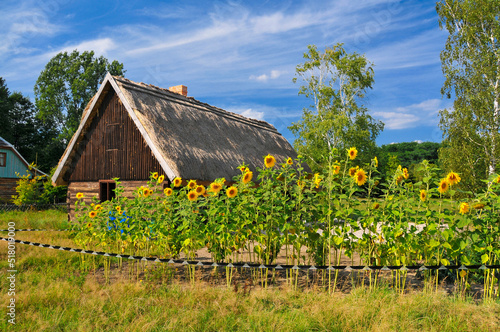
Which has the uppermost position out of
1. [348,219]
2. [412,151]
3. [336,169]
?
[412,151]

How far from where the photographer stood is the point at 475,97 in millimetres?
17156

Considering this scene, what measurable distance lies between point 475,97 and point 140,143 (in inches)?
574

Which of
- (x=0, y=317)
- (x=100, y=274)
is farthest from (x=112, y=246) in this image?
(x=0, y=317)

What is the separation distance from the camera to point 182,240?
18.6 feet

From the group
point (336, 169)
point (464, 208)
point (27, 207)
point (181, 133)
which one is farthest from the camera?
point (27, 207)

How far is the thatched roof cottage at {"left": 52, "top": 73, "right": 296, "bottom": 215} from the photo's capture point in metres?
11.5

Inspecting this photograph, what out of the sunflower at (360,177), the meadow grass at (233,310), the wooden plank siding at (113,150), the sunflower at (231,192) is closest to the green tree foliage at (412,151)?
the wooden plank siding at (113,150)

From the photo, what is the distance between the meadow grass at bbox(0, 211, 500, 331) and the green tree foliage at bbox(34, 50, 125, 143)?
33.2 metres

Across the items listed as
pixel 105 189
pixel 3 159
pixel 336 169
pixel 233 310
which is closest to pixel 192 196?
pixel 233 310

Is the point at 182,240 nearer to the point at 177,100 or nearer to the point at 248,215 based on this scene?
the point at 248,215

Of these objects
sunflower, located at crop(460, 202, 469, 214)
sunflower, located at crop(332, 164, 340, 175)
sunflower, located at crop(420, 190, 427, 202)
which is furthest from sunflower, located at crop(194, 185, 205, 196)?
sunflower, located at crop(460, 202, 469, 214)

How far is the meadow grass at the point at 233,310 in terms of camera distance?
3.74 metres

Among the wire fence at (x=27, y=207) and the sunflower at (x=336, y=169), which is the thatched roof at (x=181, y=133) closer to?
the sunflower at (x=336, y=169)

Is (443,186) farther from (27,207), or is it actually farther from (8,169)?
(8,169)
